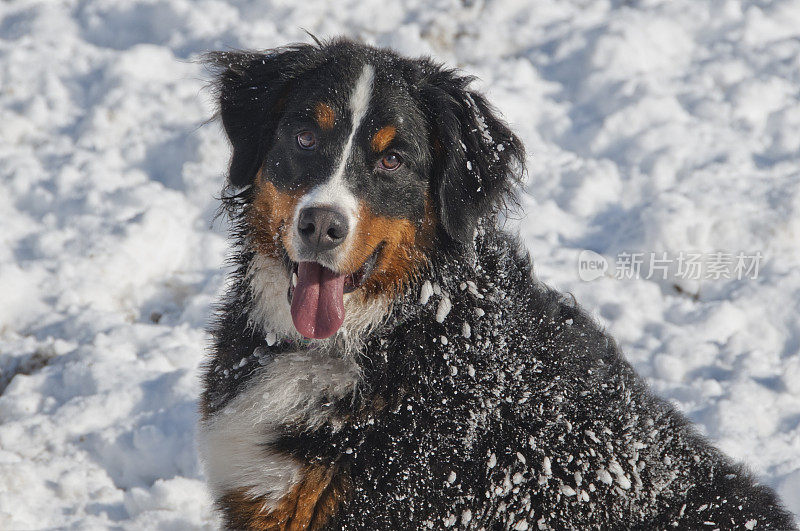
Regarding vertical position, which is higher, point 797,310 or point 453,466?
point 797,310

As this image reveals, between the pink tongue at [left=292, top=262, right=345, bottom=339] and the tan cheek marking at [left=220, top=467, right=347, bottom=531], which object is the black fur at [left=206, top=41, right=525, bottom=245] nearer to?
the pink tongue at [left=292, top=262, right=345, bottom=339]

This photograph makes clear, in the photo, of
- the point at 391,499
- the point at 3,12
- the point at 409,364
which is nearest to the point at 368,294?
the point at 409,364

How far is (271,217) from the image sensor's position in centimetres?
342

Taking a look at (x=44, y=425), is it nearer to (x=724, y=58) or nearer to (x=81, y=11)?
(x=81, y=11)

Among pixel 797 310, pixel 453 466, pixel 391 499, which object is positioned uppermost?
pixel 797 310

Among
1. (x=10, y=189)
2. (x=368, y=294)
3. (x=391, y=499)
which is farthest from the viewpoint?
(x=10, y=189)

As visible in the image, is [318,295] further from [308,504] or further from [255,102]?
[255,102]

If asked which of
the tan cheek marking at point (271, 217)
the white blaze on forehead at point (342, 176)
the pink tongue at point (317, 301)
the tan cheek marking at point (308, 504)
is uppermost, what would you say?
the white blaze on forehead at point (342, 176)

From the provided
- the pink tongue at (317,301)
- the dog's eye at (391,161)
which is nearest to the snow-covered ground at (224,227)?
the pink tongue at (317,301)

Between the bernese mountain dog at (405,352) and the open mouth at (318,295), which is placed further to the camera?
the open mouth at (318,295)

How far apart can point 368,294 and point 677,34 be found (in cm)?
633

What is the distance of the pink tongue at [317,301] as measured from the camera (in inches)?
130

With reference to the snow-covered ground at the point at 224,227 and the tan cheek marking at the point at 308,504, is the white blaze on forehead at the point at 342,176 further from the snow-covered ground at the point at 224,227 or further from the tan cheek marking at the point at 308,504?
the snow-covered ground at the point at 224,227

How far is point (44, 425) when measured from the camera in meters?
4.60
